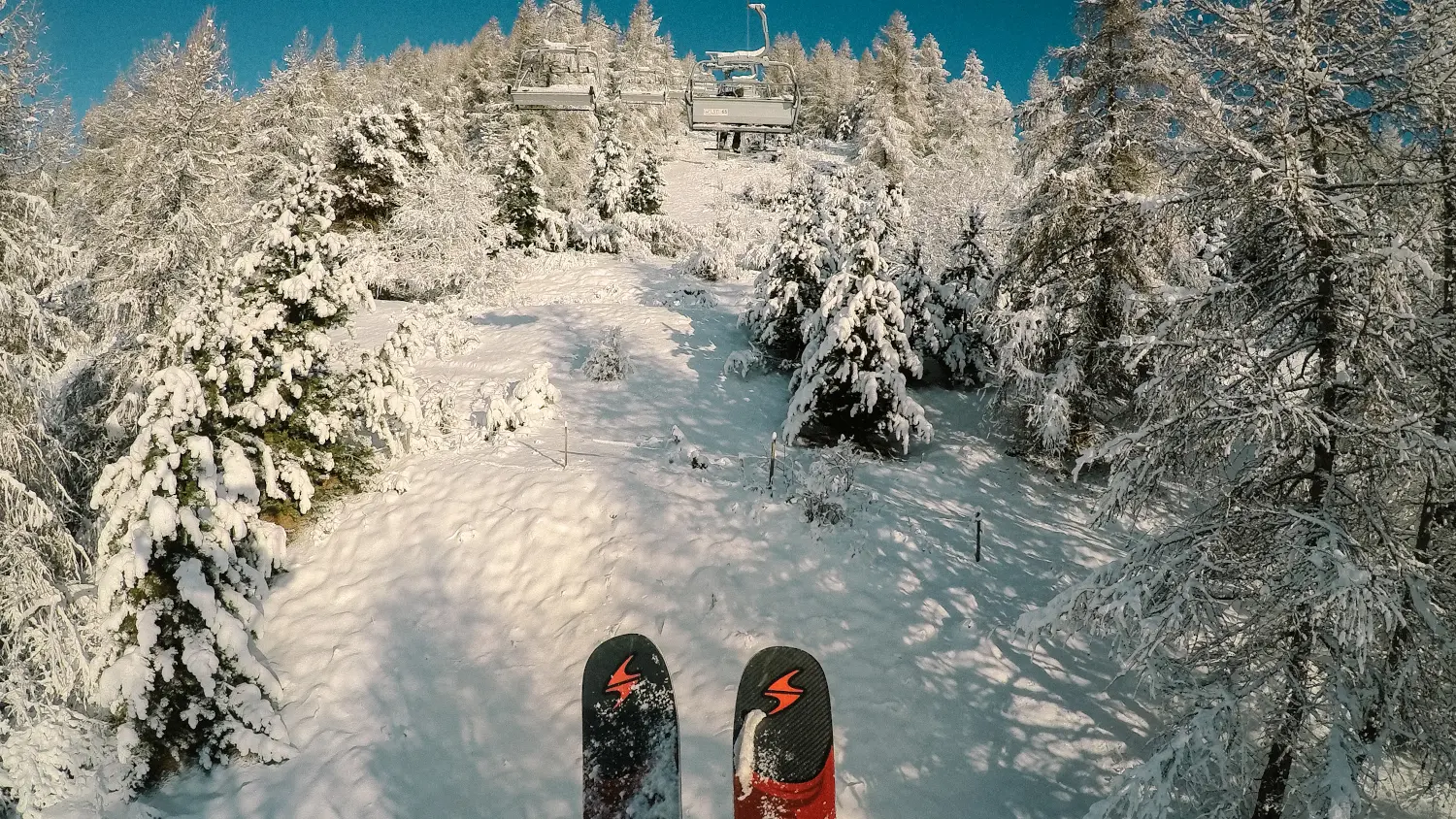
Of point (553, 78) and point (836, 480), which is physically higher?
point (553, 78)

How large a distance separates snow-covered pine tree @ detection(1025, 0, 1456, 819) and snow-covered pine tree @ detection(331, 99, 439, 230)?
2415cm

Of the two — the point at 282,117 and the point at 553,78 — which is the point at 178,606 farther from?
the point at 282,117

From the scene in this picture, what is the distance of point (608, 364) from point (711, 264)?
9.86 meters

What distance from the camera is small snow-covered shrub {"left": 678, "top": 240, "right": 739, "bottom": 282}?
24.5m

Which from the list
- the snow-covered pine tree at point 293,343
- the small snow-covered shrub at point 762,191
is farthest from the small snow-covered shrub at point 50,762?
the small snow-covered shrub at point 762,191

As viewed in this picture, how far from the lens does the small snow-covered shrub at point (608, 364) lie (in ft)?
52.1

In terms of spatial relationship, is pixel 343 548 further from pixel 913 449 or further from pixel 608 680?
pixel 913 449

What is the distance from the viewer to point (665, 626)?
8.98 meters

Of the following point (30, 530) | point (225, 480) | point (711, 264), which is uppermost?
point (711, 264)

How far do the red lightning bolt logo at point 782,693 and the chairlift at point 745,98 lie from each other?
8.86m

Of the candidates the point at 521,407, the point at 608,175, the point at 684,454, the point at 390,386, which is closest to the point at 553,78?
the point at 521,407

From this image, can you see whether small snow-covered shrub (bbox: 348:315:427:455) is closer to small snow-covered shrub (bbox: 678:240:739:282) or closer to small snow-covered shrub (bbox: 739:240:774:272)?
small snow-covered shrub (bbox: 678:240:739:282)

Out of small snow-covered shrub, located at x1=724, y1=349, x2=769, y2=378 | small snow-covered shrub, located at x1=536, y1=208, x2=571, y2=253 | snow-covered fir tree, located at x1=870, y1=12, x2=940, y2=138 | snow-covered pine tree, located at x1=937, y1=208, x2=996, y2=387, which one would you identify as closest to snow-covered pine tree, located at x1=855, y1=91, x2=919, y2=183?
snow-covered fir tree, located at x1=870, y1=12, x2=940, y2=138

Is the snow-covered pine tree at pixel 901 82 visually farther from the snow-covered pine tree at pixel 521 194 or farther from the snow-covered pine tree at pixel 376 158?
the snow-covered pine tree at pixel 376 158
